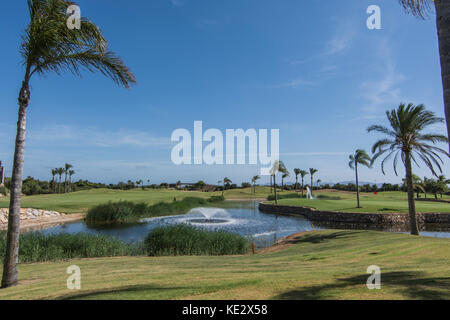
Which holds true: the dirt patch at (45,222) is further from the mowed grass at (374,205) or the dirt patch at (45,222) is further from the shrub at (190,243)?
the mowed grass at (374,205)

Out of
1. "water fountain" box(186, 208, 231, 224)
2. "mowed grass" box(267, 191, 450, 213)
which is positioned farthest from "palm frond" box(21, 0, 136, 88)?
"mowed grass" box(267, 191, 450, 213)

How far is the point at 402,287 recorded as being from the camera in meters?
4.84

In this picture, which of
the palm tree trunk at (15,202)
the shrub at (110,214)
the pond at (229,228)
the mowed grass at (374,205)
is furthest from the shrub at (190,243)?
the mowed grass at (374,205)

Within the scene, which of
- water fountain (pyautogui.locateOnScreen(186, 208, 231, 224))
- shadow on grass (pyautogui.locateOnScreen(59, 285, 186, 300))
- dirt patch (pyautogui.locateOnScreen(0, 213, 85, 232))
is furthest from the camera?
water fountain (pyautogui.locateOnScreen(186, 208, 231, 224))

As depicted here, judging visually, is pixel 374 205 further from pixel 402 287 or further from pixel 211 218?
pixel 402 287

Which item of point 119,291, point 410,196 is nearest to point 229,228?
point 410,196

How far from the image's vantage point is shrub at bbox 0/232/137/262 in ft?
40.9

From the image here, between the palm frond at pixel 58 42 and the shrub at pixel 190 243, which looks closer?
the palm frond at pixel 58 42

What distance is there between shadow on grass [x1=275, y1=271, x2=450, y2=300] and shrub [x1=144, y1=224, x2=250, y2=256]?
1059 centimetres

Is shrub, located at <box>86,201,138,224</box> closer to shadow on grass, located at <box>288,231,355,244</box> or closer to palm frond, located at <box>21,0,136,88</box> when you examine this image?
shadow on grass, located at <box>288,231,355,244</box>

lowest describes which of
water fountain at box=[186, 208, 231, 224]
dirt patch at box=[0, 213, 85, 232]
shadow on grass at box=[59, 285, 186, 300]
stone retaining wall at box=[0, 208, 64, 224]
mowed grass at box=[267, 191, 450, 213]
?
water fountain at box=[186, 208, 231, 224]

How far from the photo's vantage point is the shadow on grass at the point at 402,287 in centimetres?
436

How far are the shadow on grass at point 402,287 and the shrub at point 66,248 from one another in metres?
12.4

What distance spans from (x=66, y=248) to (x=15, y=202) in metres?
8.16
